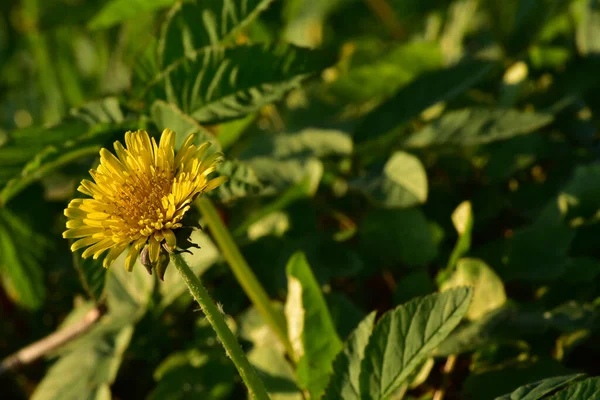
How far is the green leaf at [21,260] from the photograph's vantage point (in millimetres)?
1812

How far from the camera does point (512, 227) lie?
169cm

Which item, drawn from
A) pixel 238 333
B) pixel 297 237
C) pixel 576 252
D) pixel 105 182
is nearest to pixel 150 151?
pixel 105 182

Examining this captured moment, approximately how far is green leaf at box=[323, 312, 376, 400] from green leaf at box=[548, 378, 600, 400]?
28cm

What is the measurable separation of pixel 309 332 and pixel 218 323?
30 centimetres

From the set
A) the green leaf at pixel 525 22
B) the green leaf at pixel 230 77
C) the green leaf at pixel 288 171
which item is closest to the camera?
the green leaf at pixel 230 77

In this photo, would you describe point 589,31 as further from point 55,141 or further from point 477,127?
point 55,141

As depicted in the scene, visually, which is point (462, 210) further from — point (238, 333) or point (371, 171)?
point (238, 333)

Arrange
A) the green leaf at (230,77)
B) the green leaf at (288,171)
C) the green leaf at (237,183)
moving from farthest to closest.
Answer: the green leaf at (288,171) → the green leaf at (230,77) → the green leaf at (237,183)

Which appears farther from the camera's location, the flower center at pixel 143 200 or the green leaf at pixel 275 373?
the green leaf at pixel 275 373

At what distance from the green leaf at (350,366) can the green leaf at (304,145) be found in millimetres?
623

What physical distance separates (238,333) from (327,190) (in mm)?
500

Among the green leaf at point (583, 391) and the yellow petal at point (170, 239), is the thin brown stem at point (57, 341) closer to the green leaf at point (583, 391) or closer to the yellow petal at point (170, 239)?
the yellow petal at point (170, 239)

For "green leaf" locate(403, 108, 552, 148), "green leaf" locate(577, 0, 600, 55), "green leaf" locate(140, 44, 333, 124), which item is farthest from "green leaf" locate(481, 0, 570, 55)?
"green leaf" locate(140, 44, 333, 124)

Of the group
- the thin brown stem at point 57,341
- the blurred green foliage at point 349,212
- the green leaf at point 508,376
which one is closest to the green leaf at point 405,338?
the blurred green foliage at point 349,212
